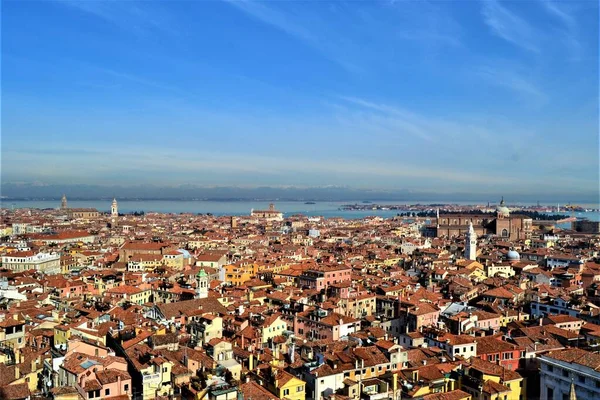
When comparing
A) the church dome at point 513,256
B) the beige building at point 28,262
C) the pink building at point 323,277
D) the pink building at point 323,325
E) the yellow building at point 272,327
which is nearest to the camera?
the yellow building at point 272,327

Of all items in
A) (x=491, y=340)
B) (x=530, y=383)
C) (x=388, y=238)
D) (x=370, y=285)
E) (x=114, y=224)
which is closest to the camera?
(x=530, y=383)

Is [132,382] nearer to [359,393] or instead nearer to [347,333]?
[359,393]

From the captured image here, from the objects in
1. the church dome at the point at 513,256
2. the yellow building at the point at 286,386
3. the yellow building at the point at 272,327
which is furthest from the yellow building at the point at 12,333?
the church dome at the point at 513,256

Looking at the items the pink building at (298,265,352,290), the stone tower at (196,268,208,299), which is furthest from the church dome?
the stone tower at (196,268,208,299)

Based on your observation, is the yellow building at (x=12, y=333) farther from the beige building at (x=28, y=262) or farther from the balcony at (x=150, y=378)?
the beige building at (x=28, y=262)

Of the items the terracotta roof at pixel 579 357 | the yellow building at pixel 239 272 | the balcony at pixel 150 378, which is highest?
the terracotta roof at pixel 579 357

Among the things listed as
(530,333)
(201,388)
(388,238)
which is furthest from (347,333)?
(388,238)

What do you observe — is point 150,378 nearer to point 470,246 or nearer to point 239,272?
point 239,272

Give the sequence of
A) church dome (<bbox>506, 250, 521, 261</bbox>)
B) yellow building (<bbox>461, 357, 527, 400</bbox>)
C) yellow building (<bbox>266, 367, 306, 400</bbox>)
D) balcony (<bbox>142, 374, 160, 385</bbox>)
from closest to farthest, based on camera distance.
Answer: yellow building (<bbox>266, 367, 306, 400</bbox>)
balcony (<bbox>142, 374, 160, 385</bbox>)
yellow building (<bbox>461, 357, 527, 400</bbox>)
church dome (<bbox>506, 250, 521, 261</bbox>)

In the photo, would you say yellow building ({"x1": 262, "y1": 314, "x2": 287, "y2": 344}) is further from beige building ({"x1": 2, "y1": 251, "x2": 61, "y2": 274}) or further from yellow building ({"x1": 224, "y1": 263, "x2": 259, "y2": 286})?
beige building ({"x1": 2, "y1": 251, "x2": 61, "y2": 274})

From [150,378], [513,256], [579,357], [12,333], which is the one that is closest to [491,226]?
[513,256]

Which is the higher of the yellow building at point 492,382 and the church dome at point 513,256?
the yellow building at point 492,382
